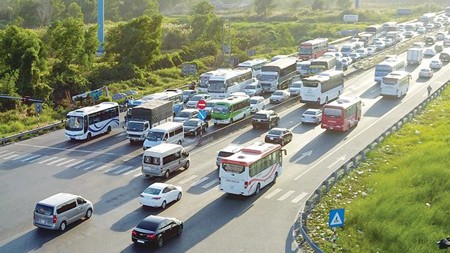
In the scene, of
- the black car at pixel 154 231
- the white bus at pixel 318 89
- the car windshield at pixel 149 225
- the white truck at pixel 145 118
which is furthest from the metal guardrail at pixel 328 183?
the white truck at pixel 145 118

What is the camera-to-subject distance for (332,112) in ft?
→ 164

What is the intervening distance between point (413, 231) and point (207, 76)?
42.2 metres

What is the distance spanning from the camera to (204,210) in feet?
108

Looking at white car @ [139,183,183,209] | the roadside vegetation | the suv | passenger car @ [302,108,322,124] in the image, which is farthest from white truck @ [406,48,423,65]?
white car @ [139,183,183,209]

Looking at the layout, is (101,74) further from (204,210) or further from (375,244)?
(375,244)

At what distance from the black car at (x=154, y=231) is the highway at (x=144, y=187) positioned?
462 millimetres

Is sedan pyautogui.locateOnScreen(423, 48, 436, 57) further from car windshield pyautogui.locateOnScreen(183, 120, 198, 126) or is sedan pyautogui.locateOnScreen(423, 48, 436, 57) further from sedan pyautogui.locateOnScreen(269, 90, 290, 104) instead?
car windshield pyautogui.locateOnScreen(183, 120, 198, 126)

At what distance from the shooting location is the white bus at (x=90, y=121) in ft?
159

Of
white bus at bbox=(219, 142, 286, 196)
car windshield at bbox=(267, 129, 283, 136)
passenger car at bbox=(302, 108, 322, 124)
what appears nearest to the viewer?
white bus at bbox=(219, 142, 286, 196)

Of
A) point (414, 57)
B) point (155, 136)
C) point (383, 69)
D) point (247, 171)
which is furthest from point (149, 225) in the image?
point (414, 57)

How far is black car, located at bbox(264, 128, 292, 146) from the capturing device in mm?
46375

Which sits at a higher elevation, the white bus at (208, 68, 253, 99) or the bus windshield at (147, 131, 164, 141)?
the white bus at (208, 68, 253, 99)

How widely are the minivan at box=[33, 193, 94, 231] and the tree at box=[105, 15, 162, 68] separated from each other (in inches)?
1916

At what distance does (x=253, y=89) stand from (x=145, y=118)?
64.6ft
